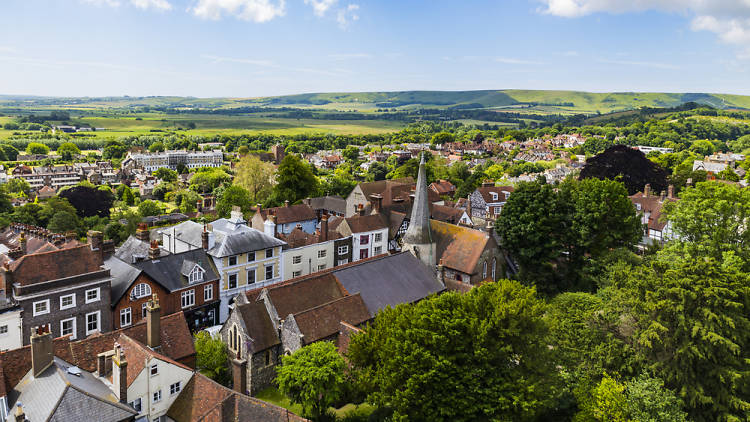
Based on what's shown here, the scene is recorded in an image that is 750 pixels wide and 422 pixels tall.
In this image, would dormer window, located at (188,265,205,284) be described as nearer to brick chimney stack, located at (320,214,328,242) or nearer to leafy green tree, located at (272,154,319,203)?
brick chimney stack, located at (320,214,328,242)

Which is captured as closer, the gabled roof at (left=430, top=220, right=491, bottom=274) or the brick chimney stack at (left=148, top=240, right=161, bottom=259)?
the brick chimney stack at (left=148, top=240, right=161, bottom=259)

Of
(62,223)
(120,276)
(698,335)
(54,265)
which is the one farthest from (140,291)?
(62,223)

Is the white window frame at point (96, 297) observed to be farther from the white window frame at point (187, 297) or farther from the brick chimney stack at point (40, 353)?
the brick chimney stack at point (40, 353)

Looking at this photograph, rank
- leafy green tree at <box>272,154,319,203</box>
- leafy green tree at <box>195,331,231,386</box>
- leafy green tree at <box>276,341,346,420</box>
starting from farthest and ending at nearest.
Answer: leafy green tree at <box>272,154,319,203</box>
leafy green tree at <box>195,331,231,386</box>
leafy green tree at <box>276,341,346,420</box>

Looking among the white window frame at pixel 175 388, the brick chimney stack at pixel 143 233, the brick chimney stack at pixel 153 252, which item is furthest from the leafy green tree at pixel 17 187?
the white window frame at pixel 175 388

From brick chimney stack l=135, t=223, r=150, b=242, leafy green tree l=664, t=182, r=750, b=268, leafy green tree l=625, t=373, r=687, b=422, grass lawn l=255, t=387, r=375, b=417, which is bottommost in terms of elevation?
grass lawn l=255, t=387, r=375, b=417

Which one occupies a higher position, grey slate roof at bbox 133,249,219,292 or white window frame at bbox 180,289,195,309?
grey slate roof at bbox 133,249,219,292

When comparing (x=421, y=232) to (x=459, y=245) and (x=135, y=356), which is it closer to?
(x=459, y=245)

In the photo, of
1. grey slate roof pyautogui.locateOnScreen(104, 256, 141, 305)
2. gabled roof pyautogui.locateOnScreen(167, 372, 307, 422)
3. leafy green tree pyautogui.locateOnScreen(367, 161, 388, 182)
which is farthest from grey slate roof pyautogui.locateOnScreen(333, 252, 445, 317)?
leafy green tree pyautogui.locateOnScreen(367, 161, 388, 182)
